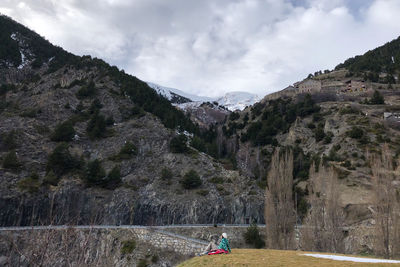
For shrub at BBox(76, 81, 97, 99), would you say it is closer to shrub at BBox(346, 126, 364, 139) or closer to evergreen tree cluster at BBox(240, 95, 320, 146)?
evergreen tree cluster at BBox(240, 95, 320, 146)

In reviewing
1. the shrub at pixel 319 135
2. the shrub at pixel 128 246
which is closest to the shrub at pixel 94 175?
the shrub at pixel 128 246

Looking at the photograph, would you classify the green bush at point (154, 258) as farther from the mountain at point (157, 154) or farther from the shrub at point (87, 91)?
the shrub at point (87, 91)

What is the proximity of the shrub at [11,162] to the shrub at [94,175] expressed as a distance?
1116 centimetres

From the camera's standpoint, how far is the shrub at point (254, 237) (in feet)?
107

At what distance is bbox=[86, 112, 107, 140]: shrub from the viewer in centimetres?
5906

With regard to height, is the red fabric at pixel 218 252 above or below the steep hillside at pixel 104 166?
below

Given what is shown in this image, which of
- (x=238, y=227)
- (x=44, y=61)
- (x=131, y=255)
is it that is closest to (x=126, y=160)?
(x=131, y=255)

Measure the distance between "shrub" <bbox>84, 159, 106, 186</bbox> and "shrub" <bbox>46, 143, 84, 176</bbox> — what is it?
4120mm

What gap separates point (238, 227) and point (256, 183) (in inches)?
640

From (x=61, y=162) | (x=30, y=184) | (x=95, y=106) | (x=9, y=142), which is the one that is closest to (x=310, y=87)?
(x=95, y=106)

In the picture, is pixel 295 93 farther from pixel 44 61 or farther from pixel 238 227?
pixel 44 61

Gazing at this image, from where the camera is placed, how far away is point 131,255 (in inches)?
1233

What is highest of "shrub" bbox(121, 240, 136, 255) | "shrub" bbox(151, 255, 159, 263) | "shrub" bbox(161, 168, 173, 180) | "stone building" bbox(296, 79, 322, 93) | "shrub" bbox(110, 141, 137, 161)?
"stone building" bbox(296, 79, 322, 93)

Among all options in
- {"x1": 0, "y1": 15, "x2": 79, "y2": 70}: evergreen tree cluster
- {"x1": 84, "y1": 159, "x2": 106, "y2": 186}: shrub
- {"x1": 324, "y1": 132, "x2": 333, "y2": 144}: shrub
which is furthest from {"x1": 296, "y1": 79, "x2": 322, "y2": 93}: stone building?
{"x1": 0, "y1": 15, "x2": 79, "y2": 70}: evergreen tree cluster
